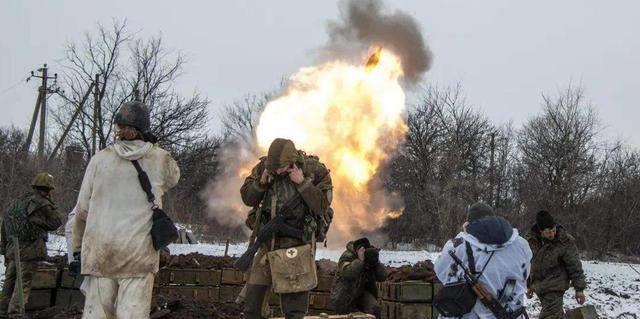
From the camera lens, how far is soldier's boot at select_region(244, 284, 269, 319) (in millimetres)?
5332

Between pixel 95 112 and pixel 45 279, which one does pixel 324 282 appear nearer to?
pixel 45 279

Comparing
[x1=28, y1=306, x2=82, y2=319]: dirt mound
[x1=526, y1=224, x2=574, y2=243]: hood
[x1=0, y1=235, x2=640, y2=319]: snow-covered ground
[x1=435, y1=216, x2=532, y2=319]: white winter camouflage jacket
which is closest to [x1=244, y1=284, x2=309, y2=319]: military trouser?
[x1=435, y1=216, x2=532, y2=319]: white winter camouflage jacket

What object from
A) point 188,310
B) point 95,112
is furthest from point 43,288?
point 95,112

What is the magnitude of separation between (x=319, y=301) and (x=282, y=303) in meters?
5.41

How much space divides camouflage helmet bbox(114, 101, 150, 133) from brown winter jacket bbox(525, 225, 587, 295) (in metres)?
6.30

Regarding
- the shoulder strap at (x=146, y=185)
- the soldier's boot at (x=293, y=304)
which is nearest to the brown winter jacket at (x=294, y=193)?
the soldier's boot at (x=293, y=304)

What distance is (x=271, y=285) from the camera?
5.43 metres

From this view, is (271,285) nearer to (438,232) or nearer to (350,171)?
(350,171)

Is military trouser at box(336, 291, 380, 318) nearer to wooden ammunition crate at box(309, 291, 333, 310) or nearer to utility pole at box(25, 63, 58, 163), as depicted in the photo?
wooden ammunition crate at box(309, 291, 333, 310)

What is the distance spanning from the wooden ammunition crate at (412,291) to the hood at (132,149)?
241 inches

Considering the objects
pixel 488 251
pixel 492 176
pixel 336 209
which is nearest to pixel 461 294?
pixel 488 251

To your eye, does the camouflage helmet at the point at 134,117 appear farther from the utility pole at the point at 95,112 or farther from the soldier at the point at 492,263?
the utility pole at the point at 95,112

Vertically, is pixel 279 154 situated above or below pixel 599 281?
above

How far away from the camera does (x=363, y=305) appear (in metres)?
8.39
